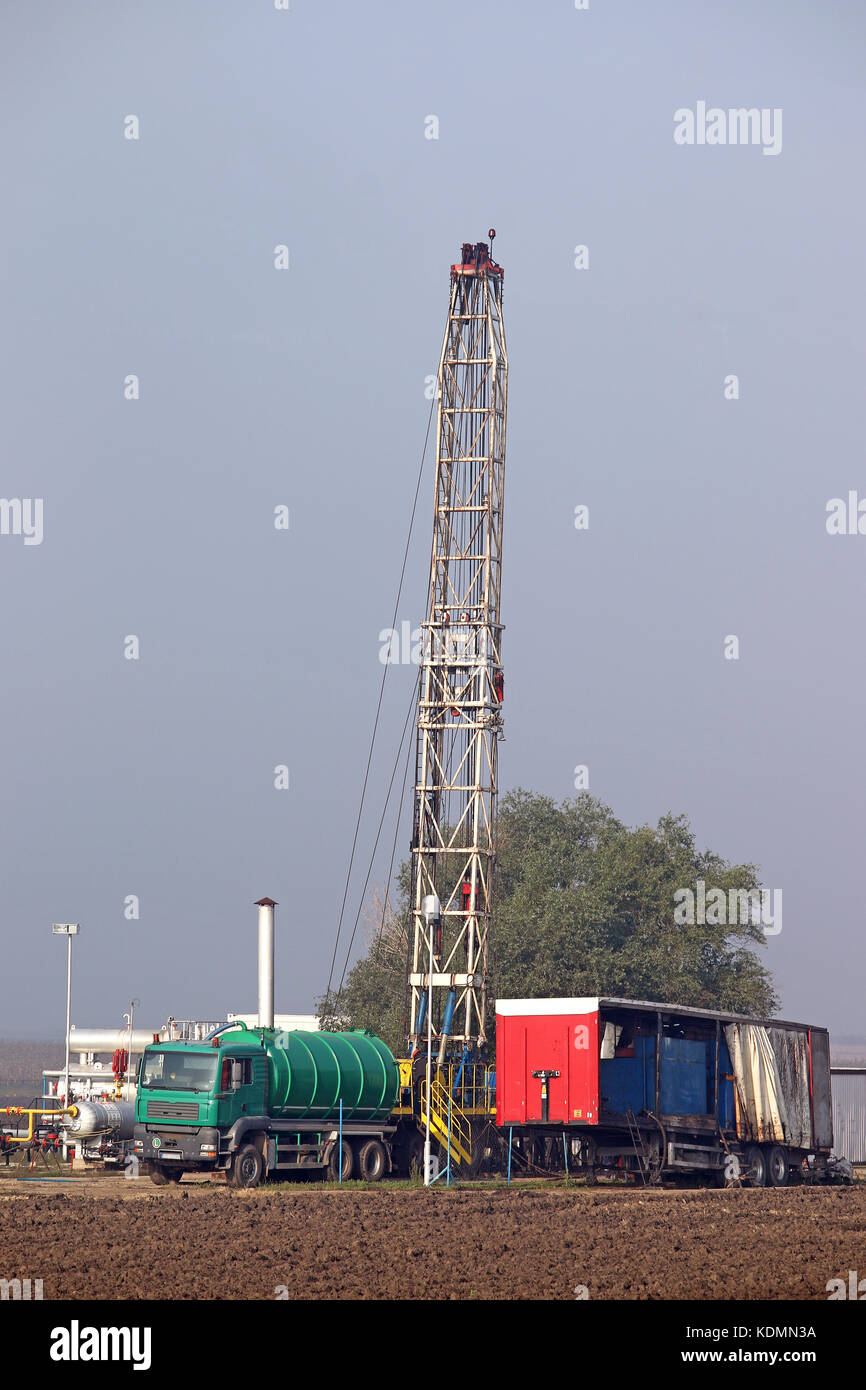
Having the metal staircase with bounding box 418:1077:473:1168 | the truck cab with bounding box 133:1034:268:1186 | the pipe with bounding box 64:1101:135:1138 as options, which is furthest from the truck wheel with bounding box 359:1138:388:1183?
the pipe with bounding box 64:1101:135:1138

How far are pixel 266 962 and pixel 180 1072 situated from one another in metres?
10.4

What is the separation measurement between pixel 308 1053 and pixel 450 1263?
1660 cm

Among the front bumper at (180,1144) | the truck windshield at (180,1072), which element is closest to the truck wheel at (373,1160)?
the front bumper at (180,1144)

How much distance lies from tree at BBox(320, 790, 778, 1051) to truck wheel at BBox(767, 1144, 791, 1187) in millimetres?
18660

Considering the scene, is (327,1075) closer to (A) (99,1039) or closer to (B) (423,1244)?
(B) (423,1244)

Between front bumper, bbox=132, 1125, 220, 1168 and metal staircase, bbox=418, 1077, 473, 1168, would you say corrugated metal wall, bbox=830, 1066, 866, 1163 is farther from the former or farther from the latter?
front bumper, bbox=132, 1125, 220, 1168

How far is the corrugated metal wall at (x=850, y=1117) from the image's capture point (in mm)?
55125

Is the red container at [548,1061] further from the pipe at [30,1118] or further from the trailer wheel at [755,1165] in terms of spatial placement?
the pipe at [30,1118]

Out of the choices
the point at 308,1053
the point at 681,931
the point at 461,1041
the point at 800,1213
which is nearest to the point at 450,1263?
the point at 800,1213

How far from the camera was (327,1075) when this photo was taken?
117 feet

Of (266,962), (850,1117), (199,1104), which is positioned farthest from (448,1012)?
(850,1117)

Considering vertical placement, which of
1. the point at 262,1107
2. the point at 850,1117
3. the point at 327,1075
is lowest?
the point at 850,1117

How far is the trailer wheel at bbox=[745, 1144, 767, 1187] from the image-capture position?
38.9 meters
